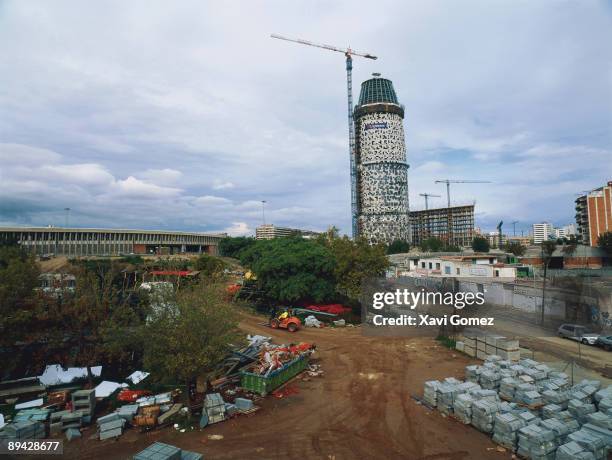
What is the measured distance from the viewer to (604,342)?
1930 cm

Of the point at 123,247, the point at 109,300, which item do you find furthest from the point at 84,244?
the point at 109,300

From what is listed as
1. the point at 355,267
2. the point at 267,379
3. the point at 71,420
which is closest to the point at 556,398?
the point at 267,379

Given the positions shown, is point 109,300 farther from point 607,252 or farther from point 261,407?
point 607,252

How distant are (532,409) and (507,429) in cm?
255

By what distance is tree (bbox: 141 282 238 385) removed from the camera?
11.6 metres

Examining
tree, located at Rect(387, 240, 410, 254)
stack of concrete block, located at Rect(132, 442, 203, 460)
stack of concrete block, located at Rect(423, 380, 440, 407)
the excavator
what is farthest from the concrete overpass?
stack of concrete block, located at Rect(423, 380, 440, 407)

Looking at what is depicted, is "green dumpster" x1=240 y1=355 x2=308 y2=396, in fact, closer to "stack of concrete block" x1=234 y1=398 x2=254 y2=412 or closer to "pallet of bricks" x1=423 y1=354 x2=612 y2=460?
"stack of concrete block" x1=234 y1=398 x2=254 y2=412

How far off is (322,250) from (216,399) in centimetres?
2014

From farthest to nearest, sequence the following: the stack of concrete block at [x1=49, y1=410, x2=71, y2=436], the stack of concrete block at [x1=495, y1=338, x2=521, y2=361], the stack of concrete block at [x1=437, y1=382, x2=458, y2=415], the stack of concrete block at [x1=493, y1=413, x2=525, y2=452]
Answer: the stack of concrete block at [x1=495, y1=338, x2=521, y2=361] < the stack of concrete block at [x1=437, y1=382, x2=458, y2=415] < the stack of concrete block at [x1=49, y1=410, x2=71, y2=436] < the stack of concrete block at [x1=493, y1=413, x2=525, y2=452]

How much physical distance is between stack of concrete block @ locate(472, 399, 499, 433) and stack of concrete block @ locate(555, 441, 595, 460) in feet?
6.26

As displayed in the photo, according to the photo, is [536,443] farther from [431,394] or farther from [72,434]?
[72,434]

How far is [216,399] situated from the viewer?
12.3 metres

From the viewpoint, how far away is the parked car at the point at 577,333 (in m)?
20.2

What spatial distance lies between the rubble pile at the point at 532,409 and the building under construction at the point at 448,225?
132716 millimetres
